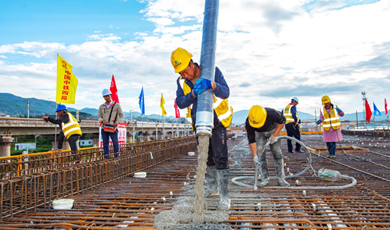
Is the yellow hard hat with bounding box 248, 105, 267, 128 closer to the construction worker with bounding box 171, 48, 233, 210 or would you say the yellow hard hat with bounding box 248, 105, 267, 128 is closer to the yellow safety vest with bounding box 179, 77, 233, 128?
the construction worker with bounding box 171, 48, 233, 210

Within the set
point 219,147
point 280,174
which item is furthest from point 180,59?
point 280,174

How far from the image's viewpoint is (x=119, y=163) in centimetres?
525

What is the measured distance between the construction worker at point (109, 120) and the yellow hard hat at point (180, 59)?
13.4 ft

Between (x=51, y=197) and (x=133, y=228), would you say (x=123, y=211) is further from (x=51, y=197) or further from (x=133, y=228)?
(x=51, y=197)

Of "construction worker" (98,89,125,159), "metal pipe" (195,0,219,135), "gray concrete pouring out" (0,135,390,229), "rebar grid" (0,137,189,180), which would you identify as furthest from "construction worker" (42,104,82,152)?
"metal pipe" (195,0,219,135)

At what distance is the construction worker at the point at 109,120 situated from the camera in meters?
6.84

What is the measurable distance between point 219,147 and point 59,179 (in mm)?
2162

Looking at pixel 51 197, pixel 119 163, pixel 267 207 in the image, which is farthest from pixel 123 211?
pixel 119 163

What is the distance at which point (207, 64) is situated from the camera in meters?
3.10

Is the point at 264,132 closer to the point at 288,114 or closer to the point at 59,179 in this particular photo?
the point at 59,179

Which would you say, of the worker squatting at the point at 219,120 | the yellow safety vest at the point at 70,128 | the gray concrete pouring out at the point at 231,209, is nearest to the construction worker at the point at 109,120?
the yellow safety vest at the point at 70,128

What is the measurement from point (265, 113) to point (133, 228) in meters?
2.59

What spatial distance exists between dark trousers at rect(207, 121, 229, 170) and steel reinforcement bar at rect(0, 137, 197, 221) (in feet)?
6.47

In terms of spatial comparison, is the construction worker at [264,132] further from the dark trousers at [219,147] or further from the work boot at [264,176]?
the dark trousers at [219,147]
